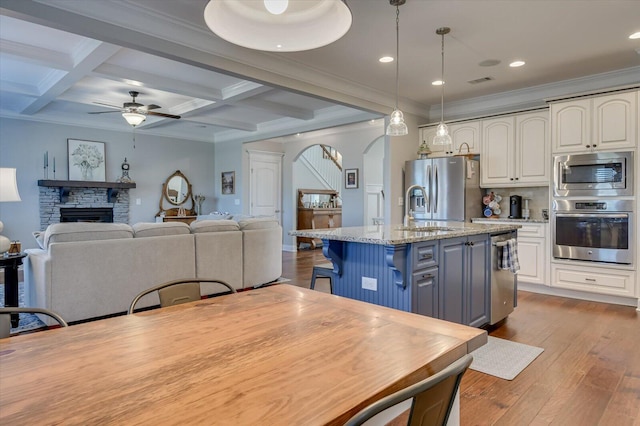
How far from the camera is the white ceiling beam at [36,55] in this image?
12.6ft

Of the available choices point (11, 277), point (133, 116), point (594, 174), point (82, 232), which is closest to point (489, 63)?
point (594, 174)

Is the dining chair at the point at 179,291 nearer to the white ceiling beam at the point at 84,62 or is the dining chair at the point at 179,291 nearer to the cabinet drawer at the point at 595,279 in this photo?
the white ceiling beam at the point at 84,62

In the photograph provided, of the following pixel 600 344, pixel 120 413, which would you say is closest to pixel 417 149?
pixel 600 344

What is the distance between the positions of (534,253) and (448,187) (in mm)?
1312

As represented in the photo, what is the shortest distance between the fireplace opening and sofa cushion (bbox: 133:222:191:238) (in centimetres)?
392

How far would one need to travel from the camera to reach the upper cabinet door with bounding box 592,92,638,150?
159 inches

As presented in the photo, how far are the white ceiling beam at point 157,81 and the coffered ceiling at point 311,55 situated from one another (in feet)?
0.04

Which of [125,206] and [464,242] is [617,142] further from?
[125,206]

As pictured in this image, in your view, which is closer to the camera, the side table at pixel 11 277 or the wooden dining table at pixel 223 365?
the wooden dining table at pixel 223 365

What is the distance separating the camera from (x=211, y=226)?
442 cm

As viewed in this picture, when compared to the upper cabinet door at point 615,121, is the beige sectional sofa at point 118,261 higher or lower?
lower

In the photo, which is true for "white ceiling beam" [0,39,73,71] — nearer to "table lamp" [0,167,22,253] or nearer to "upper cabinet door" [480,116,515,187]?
"table lamp" [0,167,22,253]

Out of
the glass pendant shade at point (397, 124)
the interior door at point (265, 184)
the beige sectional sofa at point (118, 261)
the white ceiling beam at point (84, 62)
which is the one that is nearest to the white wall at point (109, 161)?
the interior door at point (265, 184)

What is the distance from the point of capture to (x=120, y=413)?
2.28 ft
